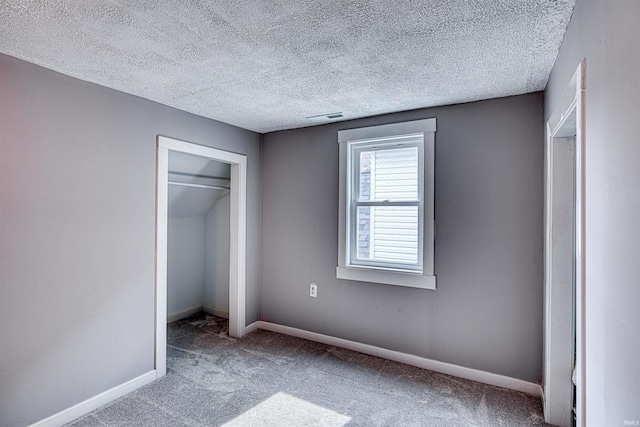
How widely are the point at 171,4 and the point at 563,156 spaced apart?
219 cm

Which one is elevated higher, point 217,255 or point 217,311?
point 217,255

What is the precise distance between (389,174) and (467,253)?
96 cm

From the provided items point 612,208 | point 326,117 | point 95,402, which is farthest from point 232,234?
point 612,208

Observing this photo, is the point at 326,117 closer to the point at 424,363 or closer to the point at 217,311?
the point at 424,363

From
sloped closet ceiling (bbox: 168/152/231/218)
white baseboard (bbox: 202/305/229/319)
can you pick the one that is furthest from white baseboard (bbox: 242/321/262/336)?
sloped closet ceiling (bbox: 168/152/231/218)

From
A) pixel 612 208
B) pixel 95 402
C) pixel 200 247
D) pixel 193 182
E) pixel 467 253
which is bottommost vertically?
pixel 95 402

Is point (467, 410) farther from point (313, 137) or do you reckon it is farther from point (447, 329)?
point (313, 137)

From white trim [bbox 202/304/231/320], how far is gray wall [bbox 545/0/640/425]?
3.75m

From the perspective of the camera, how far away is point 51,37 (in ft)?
5.73

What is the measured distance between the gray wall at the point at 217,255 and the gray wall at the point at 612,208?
3.75m

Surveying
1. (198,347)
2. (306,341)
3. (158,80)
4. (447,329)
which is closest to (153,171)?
(158,80)

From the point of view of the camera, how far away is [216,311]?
14.3 feet

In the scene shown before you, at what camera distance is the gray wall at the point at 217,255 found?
4.34 m

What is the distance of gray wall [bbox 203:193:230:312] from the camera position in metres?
4.34
